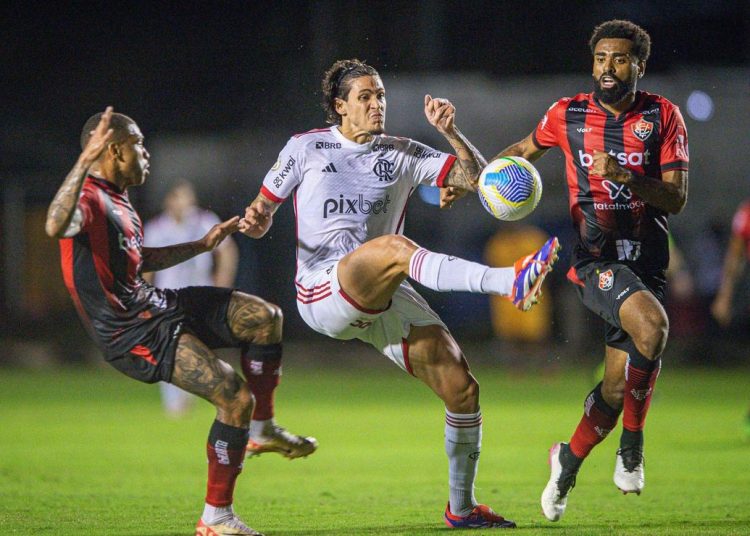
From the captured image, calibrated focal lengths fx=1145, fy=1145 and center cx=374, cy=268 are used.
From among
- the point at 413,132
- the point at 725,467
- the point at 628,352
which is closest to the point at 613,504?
the point at 628,352

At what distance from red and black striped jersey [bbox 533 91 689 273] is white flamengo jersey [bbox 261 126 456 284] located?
825 millimetres

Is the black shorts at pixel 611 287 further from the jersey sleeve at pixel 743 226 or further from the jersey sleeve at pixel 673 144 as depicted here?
the jersey sleeve at pixel 743 226

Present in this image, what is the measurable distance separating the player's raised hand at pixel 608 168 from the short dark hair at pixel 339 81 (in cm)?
165

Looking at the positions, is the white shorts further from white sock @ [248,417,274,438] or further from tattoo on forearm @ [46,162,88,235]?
tattoo on forearm @ [46,162,88,235]

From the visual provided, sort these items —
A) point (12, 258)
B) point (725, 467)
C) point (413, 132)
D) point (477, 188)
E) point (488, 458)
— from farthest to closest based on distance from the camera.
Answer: point (12, 258) < point (413, 132) < point (488, 458) < point (725, 467) < point (477, 188)

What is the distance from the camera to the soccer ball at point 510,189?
21.5 feet

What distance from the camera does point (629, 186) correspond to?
6617 mm

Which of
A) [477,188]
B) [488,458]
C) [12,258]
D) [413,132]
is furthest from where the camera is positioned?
[12,258]

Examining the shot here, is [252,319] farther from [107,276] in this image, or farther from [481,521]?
[481,521]

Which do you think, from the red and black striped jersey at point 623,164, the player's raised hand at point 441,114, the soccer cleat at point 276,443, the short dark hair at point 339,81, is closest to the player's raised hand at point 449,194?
the player's raised hand at point 441,114

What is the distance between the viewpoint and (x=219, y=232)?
702 centimetres

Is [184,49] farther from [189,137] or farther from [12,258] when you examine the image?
[12,258]

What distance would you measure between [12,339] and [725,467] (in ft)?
46.2

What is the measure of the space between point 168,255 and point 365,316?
1.33 meters
